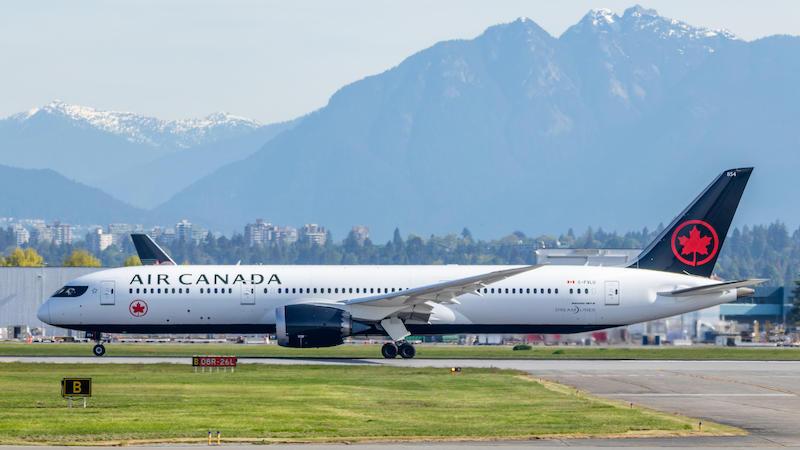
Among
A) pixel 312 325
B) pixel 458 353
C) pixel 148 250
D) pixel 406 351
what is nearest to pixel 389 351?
pixel 406 351

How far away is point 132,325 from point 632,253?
66.9 m

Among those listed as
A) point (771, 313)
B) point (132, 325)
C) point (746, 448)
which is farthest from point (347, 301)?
point (771, 313)

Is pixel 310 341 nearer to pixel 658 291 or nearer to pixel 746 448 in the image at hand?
pixel 658 291

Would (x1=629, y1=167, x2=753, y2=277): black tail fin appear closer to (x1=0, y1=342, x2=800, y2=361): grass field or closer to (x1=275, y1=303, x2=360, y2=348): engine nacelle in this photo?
(x1=0, y1=342, x2=800, y2=361): grass field

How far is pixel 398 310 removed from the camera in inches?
2530

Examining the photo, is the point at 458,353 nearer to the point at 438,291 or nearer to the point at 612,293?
the point at 612,293

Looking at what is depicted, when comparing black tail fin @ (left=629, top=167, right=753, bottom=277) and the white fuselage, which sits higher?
black tail fin @ (left=629, top=167, right=753, bottom=277)

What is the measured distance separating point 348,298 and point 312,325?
10.3 feet

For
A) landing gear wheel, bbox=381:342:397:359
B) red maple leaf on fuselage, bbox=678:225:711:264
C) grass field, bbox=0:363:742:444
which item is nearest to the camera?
grass field, bbox=0:363:742:444

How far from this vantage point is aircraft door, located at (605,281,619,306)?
67.2 m

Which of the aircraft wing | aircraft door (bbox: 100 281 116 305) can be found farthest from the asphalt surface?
aircraft door (bbox: 100 281 116 305)

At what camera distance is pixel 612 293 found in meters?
67.2

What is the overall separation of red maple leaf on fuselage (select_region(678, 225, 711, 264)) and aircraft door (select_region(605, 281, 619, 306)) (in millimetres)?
3846

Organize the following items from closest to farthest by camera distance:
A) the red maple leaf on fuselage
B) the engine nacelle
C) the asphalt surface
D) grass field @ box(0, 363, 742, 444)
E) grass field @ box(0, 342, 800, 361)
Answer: the asphalt surface
grass field @ box(0, 363, 742, 444)
the engine nacelle
the red maple leaf on fuselage
grass field @ box(0, 342, 800, 361)
